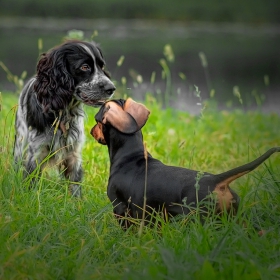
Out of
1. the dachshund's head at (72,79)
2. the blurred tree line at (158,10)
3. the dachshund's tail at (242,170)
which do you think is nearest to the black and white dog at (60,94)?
the dachshund's head at (72,79)

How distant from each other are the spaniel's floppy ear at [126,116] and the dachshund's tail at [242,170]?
2.03ft

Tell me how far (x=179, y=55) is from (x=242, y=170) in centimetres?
1336

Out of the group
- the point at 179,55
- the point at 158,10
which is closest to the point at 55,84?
the point at 179,55

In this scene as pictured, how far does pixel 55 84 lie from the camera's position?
4.22 m

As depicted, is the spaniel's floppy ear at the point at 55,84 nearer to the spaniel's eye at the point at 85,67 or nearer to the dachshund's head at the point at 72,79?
the dachshund's head at the point at 72,79

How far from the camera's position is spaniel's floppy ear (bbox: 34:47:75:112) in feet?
13.8

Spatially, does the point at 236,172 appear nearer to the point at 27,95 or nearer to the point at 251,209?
the point at 251,209

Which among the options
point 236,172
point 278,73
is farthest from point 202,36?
point 236,172

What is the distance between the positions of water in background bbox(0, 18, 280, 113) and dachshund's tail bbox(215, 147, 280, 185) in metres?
4.05

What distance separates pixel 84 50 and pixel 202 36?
17.7 metres

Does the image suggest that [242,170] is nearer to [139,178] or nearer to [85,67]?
[139,178]

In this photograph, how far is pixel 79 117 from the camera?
4.45 m

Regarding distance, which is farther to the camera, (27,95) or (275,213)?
(27,95)

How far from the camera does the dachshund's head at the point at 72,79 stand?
422cm
